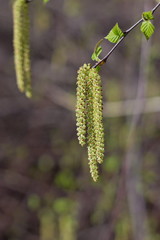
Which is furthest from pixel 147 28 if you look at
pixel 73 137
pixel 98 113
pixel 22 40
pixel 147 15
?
pixel 73 137

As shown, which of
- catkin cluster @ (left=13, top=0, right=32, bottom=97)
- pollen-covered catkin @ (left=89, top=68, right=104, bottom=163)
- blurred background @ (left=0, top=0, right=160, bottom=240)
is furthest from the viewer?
blurred background @ (left=0, top=0, right=160, bottom=240)

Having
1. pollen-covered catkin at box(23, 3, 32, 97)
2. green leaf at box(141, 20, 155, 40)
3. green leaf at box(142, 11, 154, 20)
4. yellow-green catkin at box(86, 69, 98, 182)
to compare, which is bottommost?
yellow-green catkin at box(86, 69, 98, 182)

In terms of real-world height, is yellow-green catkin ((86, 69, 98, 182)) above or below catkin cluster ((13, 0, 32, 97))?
below

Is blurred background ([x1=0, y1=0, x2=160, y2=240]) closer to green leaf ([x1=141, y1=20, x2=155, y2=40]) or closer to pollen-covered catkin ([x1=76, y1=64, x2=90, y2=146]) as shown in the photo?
green leaf ([x1=141, y1=20, x2=155, y2=40])

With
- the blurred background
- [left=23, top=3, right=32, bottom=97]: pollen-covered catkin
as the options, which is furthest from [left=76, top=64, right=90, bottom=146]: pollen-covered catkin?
the blurred background

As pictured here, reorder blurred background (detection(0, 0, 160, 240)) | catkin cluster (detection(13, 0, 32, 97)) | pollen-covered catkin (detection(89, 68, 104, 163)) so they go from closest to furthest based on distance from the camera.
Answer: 1. pollen-covered catkin (detection(89, 68, 104, 163))
2. catkin cluster (detection(13, 0, 32, 97))
3. blurred background (detection(0, 0, 160, 240))

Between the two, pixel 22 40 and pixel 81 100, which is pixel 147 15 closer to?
pixel 81 100
